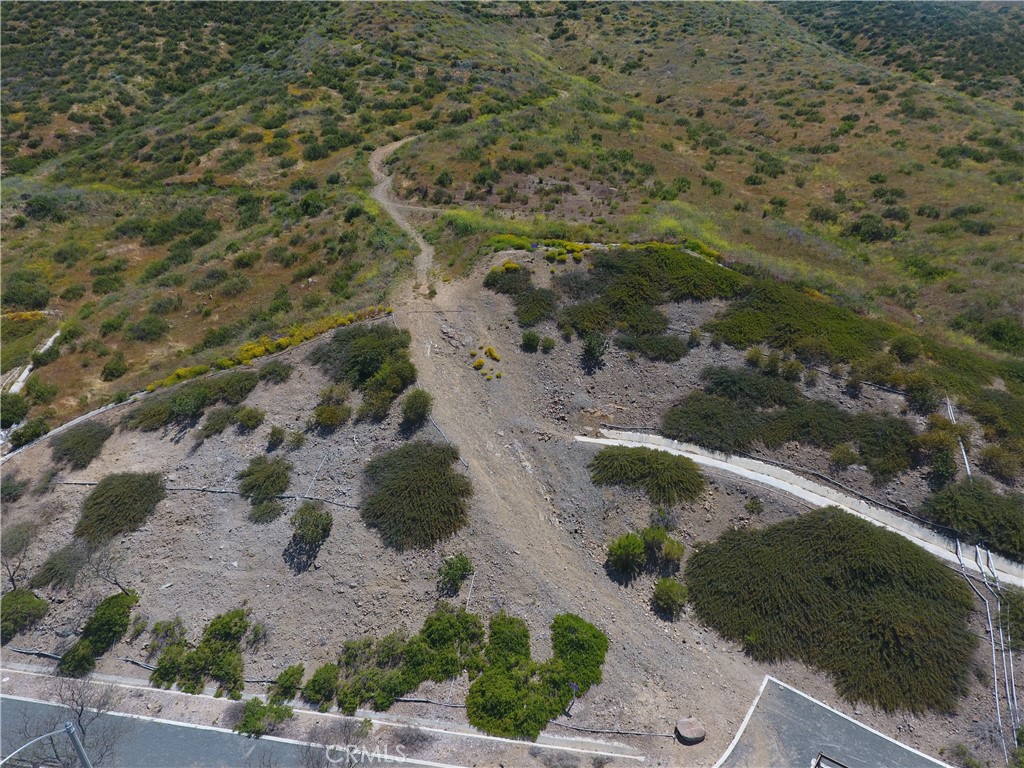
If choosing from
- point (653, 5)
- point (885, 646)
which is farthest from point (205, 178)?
point (653, 5)

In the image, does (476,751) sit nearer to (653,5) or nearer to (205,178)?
(205,178)

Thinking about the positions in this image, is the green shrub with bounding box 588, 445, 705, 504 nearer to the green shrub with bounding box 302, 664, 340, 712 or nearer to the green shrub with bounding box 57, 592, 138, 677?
the green shrub with bounding box 302, 664, 340, 712

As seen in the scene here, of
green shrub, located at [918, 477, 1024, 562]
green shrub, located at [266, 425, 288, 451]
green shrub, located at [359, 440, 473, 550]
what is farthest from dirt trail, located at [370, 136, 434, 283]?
green shrub, located at [918, 477, 1024, 562]

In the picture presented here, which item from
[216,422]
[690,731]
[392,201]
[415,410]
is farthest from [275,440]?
[392,201]

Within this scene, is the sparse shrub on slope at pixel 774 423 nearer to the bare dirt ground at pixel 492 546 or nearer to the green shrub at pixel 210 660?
the bare dirt ground at pixel 492 546

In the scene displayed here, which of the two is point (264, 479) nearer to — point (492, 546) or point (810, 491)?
point (492, 546)

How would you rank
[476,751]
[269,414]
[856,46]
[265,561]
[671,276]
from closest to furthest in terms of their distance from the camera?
[476,751] → [265,561] → [269,414] → [671,276] → [856,46]
